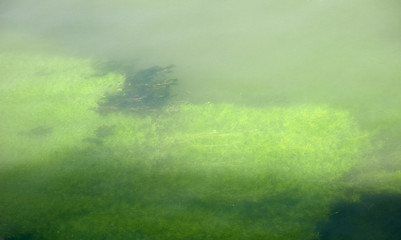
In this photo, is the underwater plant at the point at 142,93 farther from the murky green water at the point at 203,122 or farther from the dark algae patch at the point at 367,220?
the dark algae patch at the point at 367,220

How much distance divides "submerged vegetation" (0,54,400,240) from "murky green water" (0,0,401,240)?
16 millimetres

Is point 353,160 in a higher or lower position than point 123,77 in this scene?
lower

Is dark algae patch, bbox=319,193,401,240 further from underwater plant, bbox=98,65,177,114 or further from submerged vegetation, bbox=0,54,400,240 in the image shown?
underwater plant, bbox=98,65,177,114

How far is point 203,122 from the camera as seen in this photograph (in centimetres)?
443

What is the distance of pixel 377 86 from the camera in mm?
4441

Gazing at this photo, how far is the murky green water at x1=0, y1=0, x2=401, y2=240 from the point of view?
3.41 meters

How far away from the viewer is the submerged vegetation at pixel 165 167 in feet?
11.1

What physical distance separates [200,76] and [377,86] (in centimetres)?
235

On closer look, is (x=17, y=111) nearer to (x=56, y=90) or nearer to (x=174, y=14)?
(x=56, y=90)

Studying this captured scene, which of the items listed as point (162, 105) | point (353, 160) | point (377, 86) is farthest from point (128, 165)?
point (377, 86)

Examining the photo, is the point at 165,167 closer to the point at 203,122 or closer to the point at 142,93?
the point at 203,122

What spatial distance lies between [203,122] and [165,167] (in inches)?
32.7

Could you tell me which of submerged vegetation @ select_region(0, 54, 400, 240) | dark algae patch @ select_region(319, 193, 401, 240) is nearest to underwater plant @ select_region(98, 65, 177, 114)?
submerged vegetation @ select_region(0, 54, 400, 240)

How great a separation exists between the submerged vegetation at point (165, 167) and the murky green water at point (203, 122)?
16 mm
